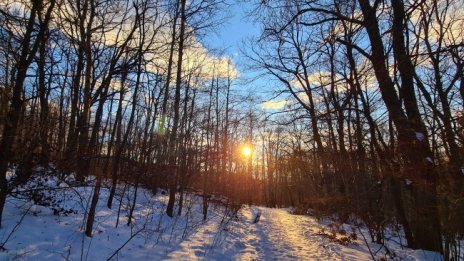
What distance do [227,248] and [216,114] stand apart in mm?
24547

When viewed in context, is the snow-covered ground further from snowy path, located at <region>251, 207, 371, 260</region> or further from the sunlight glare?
the sunlight glare

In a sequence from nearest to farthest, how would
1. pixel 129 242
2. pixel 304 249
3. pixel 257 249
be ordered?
pixel 129 242, pixel 257 249, pixel 304 249

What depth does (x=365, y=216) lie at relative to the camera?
365 inches

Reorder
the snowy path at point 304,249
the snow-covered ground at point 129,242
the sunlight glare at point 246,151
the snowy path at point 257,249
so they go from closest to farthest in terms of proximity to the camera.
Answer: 1. the snow-covered ground at point 129,242
2. the snowy path at point 257,249
3. the snowy path at point 304,249
4. the sunlight glare at point 246,151

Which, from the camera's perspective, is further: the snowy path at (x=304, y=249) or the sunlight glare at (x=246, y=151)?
the sunlight glare at (x=246, y=151)

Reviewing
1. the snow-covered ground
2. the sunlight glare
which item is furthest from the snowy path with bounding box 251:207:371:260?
the sunlight glare

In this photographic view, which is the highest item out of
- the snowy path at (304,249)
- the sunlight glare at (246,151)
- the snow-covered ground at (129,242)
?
the sunlight glare at (246,151)

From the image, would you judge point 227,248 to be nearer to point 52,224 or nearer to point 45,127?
point 52,224

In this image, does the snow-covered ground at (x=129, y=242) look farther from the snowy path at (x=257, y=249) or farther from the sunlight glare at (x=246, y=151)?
the sunlight glare at (x=246, y=151)

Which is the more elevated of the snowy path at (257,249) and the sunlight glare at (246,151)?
the sunlight glare at (246,151)

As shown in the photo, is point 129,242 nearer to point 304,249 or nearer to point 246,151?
point 304,249

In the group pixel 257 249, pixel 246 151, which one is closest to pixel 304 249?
pixel 257 249

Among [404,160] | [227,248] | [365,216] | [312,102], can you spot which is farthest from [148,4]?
[312,102]

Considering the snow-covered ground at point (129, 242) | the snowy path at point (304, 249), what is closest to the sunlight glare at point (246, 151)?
the snowy path at point (304, 249)
